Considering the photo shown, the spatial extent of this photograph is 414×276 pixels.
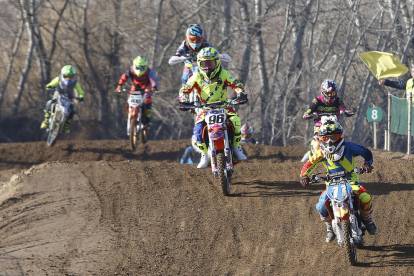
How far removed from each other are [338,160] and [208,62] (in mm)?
3440

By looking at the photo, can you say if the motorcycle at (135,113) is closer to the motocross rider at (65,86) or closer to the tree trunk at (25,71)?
the motocross rider at (65,86)

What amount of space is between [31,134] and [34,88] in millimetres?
1982

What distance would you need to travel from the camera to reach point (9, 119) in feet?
73.6

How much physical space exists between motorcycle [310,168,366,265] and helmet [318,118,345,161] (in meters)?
0.22

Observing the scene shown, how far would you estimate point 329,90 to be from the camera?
10.7 meters

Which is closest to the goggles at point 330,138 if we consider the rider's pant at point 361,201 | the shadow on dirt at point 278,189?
the rider's pant at point 361,201

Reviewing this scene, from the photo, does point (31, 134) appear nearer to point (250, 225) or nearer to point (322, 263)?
point (250, 225)

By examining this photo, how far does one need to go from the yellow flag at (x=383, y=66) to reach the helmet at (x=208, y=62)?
22.4 feet

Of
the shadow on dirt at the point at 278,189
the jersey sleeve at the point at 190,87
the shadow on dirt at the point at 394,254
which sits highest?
the jersey sleeve at the point at 190,87

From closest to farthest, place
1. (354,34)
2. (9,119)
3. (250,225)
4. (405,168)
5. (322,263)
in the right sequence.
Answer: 1. (322,263)
2. (250,225)
3. (405,168)
4. (9,119)
5. (354,34)

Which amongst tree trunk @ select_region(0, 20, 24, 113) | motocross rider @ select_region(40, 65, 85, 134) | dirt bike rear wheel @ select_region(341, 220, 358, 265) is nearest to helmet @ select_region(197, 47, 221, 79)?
dirt bike rear wheel @ select_region(341, 220, 358, 265)

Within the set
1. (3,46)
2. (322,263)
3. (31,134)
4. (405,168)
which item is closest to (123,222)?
(322,263)

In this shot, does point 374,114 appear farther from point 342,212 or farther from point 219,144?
point 342,212

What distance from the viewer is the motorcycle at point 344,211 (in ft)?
19.5
